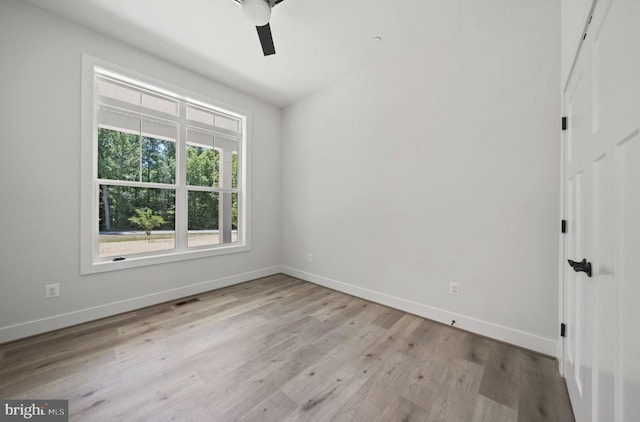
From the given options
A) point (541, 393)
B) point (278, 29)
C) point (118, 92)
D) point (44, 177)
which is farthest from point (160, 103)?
point (541, 393)

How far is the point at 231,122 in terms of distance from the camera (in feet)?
11.9

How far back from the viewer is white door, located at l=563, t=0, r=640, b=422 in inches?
26.7

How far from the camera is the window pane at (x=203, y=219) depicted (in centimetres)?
322

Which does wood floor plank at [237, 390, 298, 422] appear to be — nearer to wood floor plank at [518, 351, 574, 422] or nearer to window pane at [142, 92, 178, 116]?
wood floor plank at [518, 351, 574, 422]

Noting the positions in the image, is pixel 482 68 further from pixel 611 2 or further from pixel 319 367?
pixel 319 367

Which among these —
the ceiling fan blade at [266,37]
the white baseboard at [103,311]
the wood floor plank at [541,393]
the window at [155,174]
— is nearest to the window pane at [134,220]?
the window at [155,174]

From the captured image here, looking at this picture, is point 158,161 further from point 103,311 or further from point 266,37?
point 266,37

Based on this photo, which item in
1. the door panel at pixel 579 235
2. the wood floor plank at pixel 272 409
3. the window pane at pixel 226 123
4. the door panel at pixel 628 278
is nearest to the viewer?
the door panel at pixel 628 278

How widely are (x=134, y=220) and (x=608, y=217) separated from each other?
3.73 metres

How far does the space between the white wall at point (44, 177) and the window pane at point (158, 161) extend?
1.94ft

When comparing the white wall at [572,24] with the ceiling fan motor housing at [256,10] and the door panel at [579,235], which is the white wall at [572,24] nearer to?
the door panel at [579,235]

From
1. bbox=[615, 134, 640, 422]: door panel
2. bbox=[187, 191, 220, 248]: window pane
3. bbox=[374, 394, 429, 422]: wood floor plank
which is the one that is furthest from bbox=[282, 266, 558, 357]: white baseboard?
bbox=[187, 191, 220, 248]: window pane

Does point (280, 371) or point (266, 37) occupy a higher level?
point (266, 37)

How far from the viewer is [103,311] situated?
7.94ft
